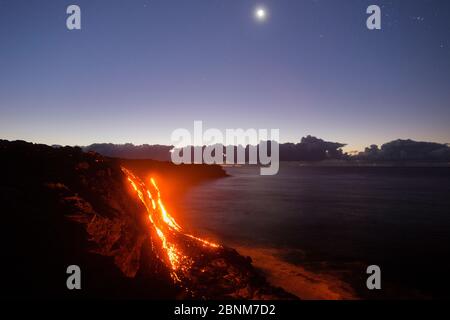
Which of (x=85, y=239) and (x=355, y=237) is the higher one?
(x=85, y=239)

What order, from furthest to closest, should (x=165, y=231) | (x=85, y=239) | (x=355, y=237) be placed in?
(x=355, y=237) < (x=165, y=231) < (x=85, y=239)

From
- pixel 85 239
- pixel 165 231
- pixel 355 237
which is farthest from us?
pixel 355 237

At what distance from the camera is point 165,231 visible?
56.0 feet

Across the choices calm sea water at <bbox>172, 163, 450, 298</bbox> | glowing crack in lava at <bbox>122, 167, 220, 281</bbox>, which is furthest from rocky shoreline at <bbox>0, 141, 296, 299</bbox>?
calm sea water at <bbox>172, 163, 450, 298</bbox>

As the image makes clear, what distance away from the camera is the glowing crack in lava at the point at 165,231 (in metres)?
14.6

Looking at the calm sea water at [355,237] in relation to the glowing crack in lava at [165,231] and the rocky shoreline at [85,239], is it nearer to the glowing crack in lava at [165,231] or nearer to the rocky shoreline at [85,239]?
the rocky shoreline at [85,239]

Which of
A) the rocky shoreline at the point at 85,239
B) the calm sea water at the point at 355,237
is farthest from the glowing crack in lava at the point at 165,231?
the calm sea water at the point at 355,237

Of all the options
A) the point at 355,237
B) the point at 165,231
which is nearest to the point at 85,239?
the point at 165,231

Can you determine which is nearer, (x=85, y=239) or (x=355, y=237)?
(x=85, y=239)

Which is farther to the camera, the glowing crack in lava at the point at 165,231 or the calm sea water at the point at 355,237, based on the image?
the calm sea water at the point at 355,237

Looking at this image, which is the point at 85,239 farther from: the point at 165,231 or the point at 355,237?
the point at 355,237

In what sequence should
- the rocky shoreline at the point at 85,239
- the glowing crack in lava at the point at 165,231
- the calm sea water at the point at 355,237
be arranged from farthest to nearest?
the calm sea water at the point at 355,237
the glowing crack in lava at the point at 165,231
the rocky shoreline at the point at 85,239

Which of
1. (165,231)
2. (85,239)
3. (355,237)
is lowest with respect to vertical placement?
(355,237)
